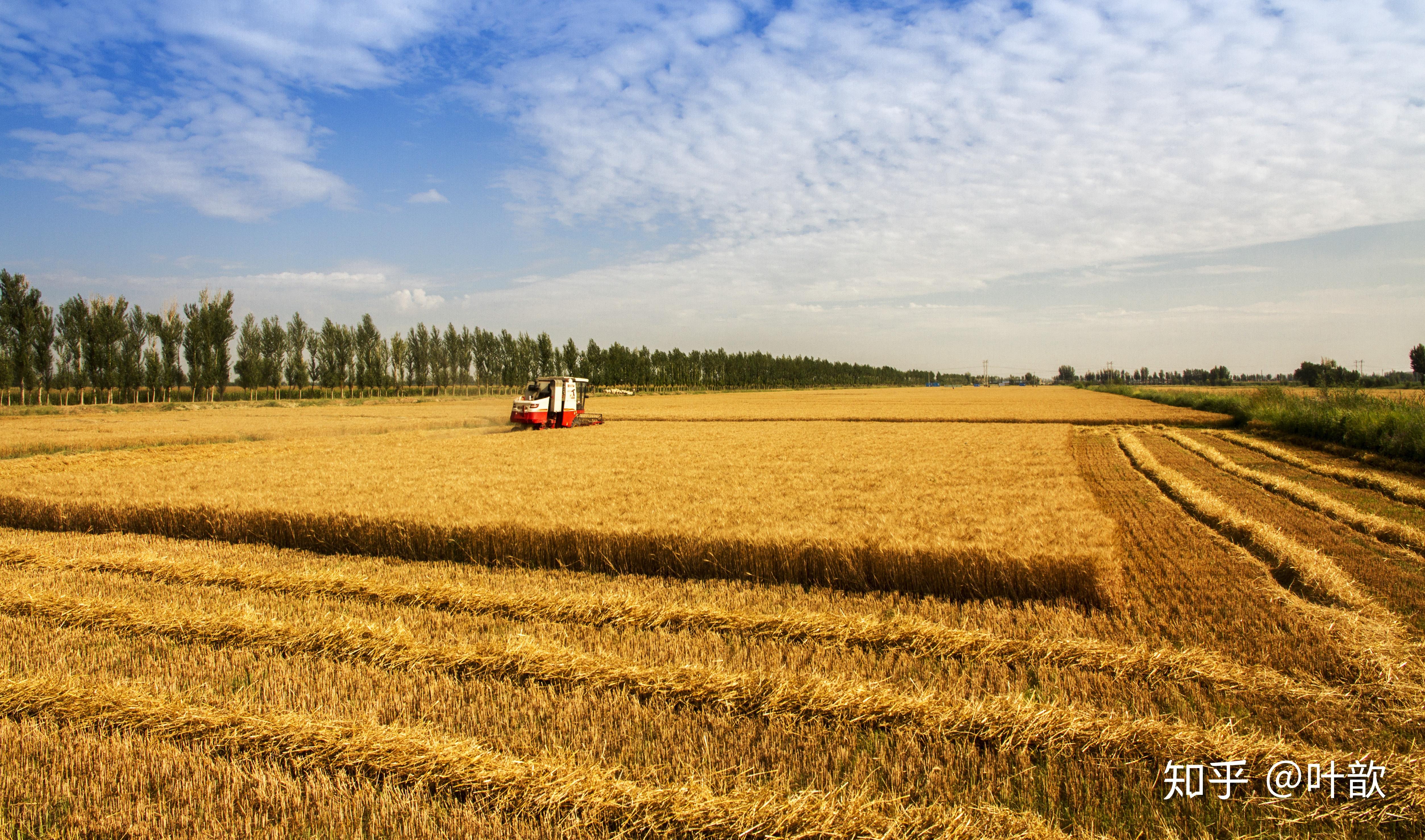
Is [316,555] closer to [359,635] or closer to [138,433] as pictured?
[359,635]

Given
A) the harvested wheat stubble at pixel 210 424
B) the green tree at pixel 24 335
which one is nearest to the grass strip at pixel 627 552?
the harvested wheat stubble at pixel 210 424

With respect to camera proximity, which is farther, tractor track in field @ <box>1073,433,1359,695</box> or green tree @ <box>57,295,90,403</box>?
green tree @ <box>57,295,90,403</box>

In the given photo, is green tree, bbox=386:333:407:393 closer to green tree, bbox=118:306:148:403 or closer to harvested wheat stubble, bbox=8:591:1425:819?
green tree, bbox=118:306:148:403

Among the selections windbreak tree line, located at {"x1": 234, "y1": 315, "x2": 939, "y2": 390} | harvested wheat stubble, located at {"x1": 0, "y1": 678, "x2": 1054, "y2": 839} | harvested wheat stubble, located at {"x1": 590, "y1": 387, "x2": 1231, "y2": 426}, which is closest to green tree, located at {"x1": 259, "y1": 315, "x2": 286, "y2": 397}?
windbreak tree line, located at {"x1": 234, "y1": 315, "x2": 939, "y2": 390}

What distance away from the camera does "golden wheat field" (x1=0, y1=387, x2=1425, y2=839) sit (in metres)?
4.04

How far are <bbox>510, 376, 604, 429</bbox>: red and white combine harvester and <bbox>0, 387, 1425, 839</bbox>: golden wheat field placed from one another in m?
18.2

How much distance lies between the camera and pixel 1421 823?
3895 millimetres

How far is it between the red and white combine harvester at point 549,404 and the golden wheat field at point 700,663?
18.2m

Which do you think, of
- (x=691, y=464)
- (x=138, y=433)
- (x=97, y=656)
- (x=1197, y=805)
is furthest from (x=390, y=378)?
(x=1197, y=805)

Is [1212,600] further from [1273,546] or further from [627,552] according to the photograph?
[627,552]

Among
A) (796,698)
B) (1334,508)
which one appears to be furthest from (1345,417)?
(796,698)

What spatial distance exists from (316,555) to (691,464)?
9223 millimetres

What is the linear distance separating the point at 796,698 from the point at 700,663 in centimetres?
106

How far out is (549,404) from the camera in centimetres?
3175
